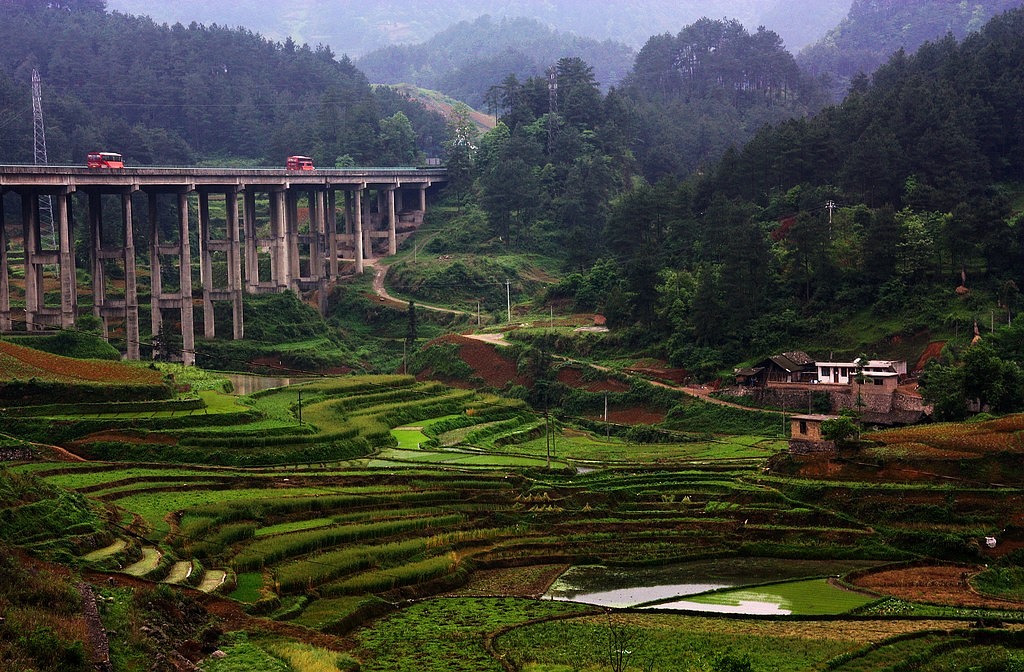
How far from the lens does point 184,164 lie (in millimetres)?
156000

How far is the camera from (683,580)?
4669cm

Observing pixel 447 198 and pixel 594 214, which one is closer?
pixel 594 214

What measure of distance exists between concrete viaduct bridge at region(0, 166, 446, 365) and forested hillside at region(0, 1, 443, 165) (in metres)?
11.1

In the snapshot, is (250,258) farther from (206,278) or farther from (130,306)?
(130,306)

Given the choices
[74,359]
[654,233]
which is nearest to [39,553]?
[74,359]

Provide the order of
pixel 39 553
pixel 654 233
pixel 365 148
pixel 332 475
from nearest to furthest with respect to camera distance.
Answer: pixel 39 553 → pixel 332 475 → pixel 654 233 → pixel 365 148

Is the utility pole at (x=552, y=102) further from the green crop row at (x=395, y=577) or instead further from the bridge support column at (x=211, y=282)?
the green crop row at (x=395, y=577)

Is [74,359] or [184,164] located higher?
[184,164]

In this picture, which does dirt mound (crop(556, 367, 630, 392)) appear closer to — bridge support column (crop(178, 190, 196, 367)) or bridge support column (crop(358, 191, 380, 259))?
bridge support column (crop(178, 190, 196, 367))

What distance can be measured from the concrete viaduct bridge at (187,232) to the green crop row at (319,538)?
42475 mm

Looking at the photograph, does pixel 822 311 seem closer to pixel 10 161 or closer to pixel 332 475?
pixel 332 475

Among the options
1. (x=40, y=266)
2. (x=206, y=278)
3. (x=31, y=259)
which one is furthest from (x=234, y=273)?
(x=31, y=259)

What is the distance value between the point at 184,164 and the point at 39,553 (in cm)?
12049

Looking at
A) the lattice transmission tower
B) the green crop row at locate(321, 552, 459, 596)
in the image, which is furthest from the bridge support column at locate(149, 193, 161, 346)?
the green crop row at locate(321, 552, 459, 596)
